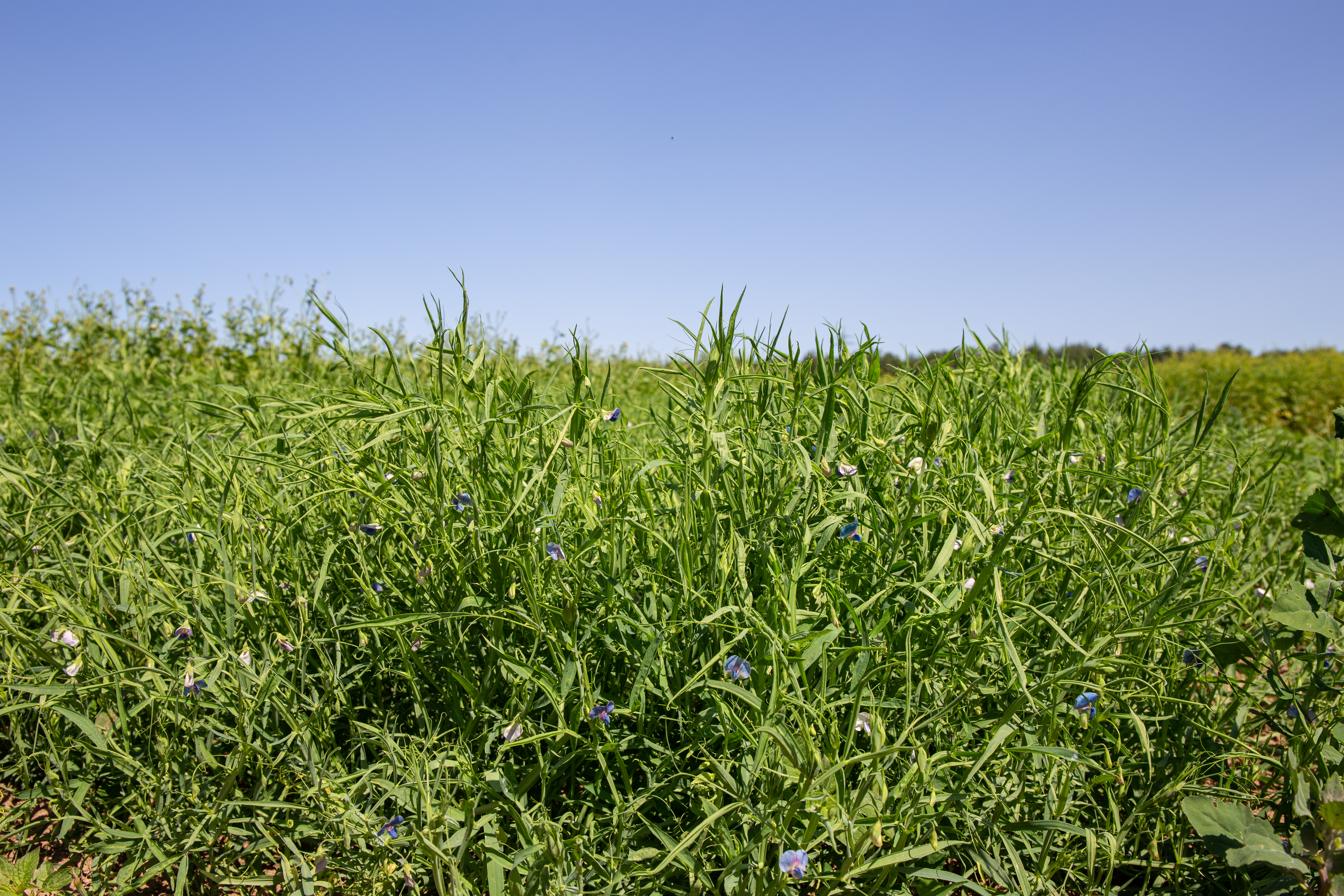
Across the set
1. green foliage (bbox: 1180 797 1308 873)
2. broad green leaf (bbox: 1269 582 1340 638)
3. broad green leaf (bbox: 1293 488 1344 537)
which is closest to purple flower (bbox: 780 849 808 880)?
green foliage (bbox: 1180 797 1308 873)

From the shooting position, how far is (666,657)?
63.0 inches

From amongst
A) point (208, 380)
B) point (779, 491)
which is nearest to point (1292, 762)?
point (779, 491)

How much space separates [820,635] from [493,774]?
0.66 meters

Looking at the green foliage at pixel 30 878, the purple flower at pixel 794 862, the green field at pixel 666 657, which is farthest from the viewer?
the green foliage at pixel 30 878

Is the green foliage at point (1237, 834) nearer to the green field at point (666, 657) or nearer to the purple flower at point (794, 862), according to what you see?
the green field at point (666, 657)

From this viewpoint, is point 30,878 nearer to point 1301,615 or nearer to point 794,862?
point 794,862

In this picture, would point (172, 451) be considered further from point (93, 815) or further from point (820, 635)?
point (820, 635)

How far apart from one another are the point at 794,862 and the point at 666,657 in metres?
0.46

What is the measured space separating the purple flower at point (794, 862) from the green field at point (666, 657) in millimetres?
43

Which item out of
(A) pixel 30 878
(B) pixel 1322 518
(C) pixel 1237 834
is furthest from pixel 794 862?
(A) pixel 30 878

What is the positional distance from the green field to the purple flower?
4 centimetres

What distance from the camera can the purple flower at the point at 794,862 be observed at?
126 centimetres

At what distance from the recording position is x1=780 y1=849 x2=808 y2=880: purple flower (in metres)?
1.26

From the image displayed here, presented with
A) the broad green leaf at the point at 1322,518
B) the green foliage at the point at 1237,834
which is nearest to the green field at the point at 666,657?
the green foliage at the point at 1237,834
